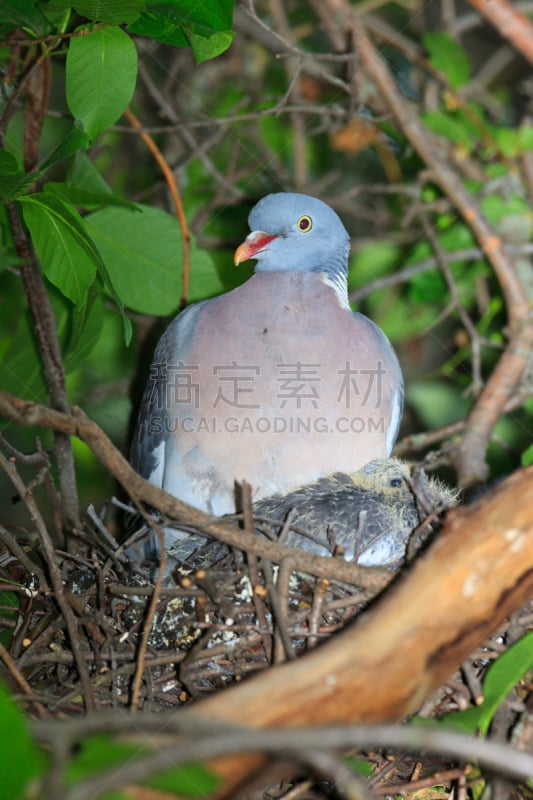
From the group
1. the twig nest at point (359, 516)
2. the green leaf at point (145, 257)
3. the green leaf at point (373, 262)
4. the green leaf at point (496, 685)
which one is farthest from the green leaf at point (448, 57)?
the green leaf at point (496, 685)

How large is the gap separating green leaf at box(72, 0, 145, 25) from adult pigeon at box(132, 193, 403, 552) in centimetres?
61

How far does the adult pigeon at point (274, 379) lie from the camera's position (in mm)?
2111

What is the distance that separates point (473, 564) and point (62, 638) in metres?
0.95

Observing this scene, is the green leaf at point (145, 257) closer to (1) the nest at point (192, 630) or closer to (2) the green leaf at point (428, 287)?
(1) the nest at point (192, 630)

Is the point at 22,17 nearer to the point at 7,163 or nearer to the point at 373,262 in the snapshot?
the point at 7,163

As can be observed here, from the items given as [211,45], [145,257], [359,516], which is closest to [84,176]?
[145,257]

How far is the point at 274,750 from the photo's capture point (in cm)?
89

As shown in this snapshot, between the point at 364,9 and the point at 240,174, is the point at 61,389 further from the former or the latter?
the point at 364,9

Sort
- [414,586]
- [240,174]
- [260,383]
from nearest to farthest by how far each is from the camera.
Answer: [414,586] → [260,383] → [240,174]

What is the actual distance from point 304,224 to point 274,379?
48cm

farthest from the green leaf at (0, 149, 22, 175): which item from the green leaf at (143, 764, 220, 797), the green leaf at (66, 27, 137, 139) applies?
the green leaf at (143, 764, 220, 797)

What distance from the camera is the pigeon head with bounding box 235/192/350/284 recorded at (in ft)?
7.42

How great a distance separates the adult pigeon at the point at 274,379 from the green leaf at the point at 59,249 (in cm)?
38

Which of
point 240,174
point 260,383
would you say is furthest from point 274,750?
point 240,174
